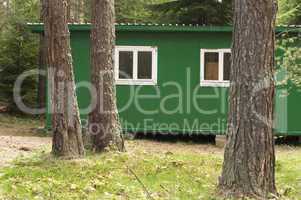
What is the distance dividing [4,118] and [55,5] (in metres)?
12.5

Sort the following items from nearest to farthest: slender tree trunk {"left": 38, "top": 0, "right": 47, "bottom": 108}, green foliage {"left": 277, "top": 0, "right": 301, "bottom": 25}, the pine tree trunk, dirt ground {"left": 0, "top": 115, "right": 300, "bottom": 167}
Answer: the pine tree trunk, dirt ground {"left": 0, "top": 115, "right": 300, "bottom": 167}, green foliage {"left": 277, "top": 0, "right": 301, "bottom": 25}, slender tree trunk {"left": 38, "top": 0, "right": 47, "bottom": 108}

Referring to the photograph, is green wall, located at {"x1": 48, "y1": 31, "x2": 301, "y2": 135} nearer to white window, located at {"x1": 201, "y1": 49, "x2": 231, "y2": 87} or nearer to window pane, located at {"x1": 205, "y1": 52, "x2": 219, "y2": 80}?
white window, located at {"x1": 201, "y1": 49, "x2": 231, "y2": 87}

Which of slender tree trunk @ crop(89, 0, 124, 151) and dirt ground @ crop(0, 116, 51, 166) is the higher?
slender tree trunk @ crop(89, 0, 124, 151)

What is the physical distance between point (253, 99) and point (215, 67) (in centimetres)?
882

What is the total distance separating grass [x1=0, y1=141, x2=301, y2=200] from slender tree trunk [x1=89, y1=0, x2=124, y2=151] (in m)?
0.52

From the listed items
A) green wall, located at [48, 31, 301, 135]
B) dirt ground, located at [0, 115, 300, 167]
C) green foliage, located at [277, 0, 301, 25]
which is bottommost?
dirt ground, located at [0, 115, 300, 167]

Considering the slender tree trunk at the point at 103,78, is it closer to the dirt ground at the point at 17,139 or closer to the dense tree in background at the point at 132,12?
the dirt ground at the point at 17,139

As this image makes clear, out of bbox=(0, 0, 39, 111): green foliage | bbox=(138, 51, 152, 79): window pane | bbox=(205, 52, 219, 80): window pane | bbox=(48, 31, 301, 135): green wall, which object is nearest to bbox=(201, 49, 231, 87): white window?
bbox=(205, 52, 219, 80): window pane

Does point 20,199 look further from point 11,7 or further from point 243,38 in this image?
point 11,7

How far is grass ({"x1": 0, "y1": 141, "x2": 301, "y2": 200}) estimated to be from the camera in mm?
7438

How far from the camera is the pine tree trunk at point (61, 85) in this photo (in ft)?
31.6

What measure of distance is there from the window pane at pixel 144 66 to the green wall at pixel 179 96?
11.1 inches

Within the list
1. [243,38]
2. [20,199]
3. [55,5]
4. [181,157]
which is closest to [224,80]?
[181,157]

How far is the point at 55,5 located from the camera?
9609mm
